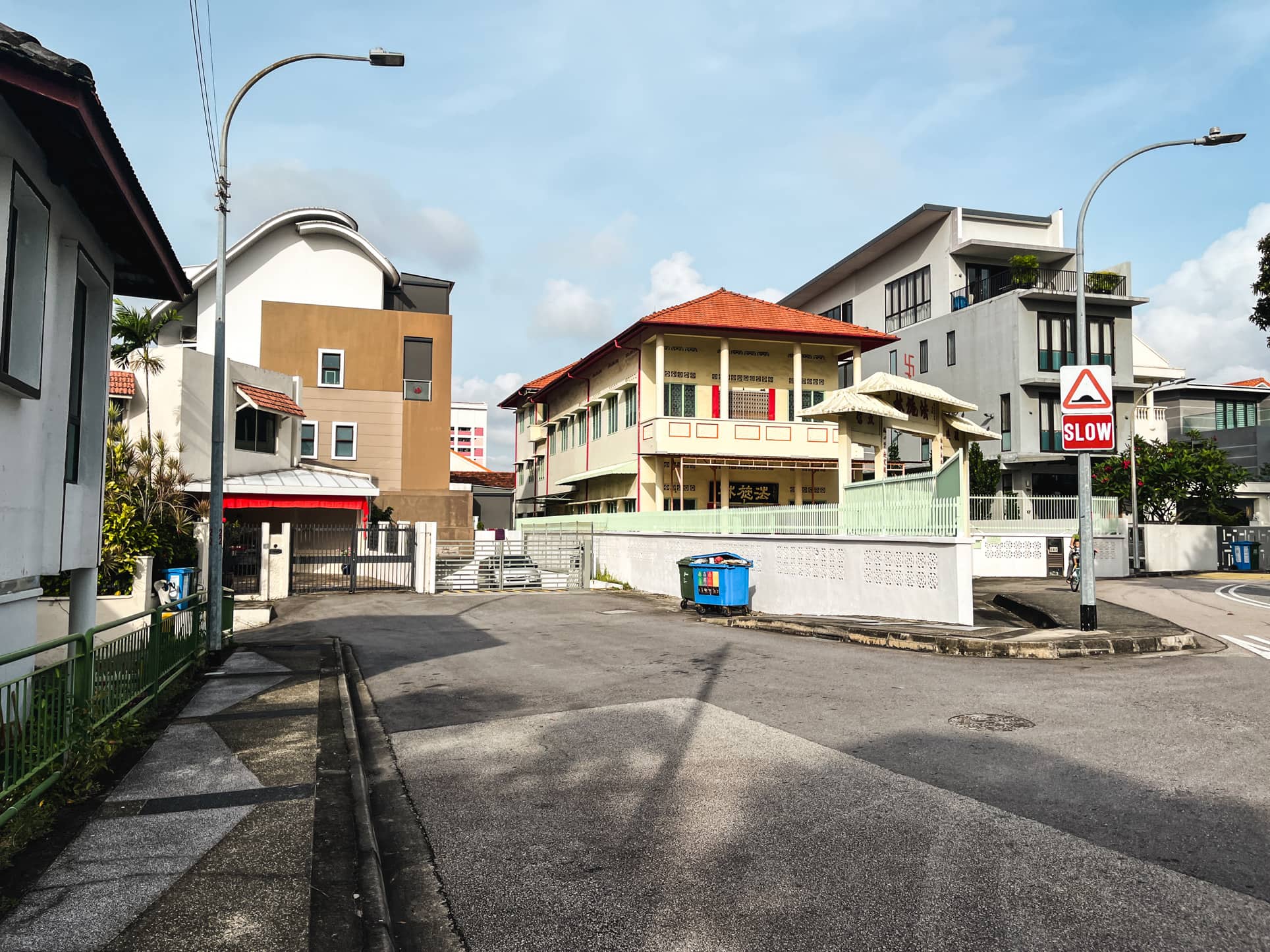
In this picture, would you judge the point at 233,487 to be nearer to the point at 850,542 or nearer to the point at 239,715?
the point at 850,542

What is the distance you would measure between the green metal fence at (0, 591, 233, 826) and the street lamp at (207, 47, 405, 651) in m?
3.13

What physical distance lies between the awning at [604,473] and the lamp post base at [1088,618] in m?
19.4

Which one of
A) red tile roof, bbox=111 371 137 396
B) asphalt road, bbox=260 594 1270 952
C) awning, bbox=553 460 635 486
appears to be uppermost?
red tile roof, bbox=111 371 137 396

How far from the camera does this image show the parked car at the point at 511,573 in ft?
96.2

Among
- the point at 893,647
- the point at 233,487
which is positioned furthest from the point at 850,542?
the point at 233,487

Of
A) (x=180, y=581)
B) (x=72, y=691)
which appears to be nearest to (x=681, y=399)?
(x=180, y=581)

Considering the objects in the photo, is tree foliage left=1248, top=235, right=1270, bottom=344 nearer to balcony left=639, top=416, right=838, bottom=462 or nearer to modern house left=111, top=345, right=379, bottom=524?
balcony left=639, top=416, right=838, bottom=462

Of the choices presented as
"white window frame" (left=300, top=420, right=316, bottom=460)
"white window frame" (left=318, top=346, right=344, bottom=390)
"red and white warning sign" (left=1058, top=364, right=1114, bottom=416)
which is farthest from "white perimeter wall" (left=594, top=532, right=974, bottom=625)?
"white window frame" (left=318, top=346, right=344, bottom=390)

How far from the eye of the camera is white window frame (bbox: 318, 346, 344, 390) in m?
37.7

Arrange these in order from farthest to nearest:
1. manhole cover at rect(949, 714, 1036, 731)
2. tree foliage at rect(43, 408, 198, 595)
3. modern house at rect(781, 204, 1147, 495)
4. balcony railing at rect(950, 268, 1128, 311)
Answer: balcony railing at rect(950, 268, 1128, 311) → modern house at rect(781, 204, 1147, 495) → tree foliage at rect(43, 408, 198, 595) → manhole cover at rect(949, 714, 1036, 731)

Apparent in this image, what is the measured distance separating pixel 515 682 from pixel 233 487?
2032 cm

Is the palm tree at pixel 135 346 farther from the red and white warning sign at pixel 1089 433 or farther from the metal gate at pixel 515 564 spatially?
the red and white warning sign at pixel 1089 433

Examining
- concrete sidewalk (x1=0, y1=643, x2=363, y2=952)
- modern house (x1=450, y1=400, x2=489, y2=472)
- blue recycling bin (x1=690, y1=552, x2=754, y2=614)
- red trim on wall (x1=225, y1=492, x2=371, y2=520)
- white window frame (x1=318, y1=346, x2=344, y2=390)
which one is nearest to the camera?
concrete sidewalk (x1=0, y1=643, x2=363, y2=952)

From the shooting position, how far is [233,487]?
91.6ft
